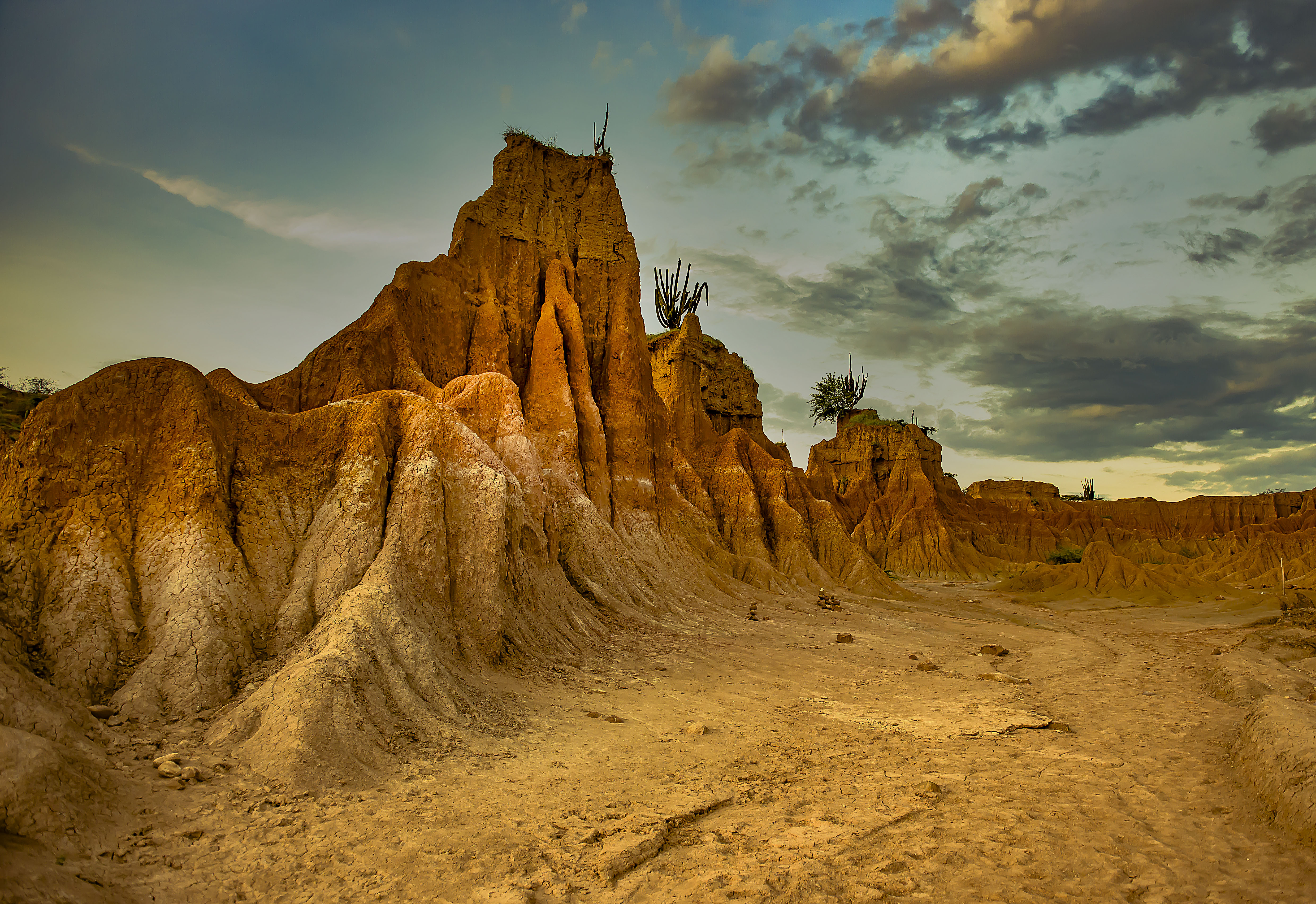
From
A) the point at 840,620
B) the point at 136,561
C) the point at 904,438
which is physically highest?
the point at 904,438

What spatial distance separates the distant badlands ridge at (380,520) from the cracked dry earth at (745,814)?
732mm

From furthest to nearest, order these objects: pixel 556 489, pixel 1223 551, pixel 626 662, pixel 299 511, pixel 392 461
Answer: pixel 1223 551 → pixel 556 489 → pixel 626 662 → pixel 392 461 → pixel 299 511

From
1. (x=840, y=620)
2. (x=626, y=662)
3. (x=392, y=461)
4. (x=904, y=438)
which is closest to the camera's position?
(x=392, y=461)

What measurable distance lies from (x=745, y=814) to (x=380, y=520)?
7.47 metres

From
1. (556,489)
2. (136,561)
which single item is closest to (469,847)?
Result: (136,561)

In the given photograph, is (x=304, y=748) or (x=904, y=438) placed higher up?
(x=904, y=438)

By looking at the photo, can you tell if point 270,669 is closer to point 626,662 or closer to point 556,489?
point 626,662

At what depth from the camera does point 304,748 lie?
6.87 m

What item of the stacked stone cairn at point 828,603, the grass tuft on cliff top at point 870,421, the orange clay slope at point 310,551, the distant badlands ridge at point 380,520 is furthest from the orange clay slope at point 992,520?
the orange clay slope at point 310,551

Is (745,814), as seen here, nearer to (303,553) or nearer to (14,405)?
(303,553)

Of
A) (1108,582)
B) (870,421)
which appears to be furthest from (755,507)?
(870,421)

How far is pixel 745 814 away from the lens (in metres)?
6.65

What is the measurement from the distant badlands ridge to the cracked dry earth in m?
0.73

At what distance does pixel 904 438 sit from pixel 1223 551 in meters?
23.5
